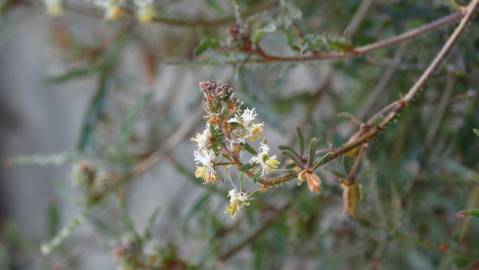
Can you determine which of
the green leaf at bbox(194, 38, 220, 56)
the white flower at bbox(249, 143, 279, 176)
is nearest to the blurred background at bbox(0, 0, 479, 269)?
the green leaf at bbox(194, 38, 220, 56)

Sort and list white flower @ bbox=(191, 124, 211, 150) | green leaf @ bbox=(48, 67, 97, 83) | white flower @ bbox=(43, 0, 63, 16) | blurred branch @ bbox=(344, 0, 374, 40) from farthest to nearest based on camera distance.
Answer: green leaf @ bbox=(48, 67, 97, 83)
white flower @ bbox=(43, 0, 63, 16)
blurred branch @ bbox=(344, 0, 374, 40)
white flower @ bbox=(191, 124, 211, 150)

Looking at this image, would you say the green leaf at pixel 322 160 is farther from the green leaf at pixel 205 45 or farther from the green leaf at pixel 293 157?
the green leaf at pixel 205 45

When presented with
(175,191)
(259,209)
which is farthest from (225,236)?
(175,191)

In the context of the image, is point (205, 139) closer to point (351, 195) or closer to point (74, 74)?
point (351, 195)

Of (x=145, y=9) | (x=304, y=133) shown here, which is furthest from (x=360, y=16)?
(x=145, y=9)

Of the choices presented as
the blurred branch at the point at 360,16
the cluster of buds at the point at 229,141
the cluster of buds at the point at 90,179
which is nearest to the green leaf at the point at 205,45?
the cluster of buds at the point at 229,141

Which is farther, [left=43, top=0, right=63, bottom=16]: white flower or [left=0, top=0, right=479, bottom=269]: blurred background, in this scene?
[left=43, top=0, right=63, bottom=16]: white flower

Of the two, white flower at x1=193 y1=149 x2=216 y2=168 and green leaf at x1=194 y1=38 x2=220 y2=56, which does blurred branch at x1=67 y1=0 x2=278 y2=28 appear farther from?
white flower at x1=193 y1=149 x2=216 y2=168
